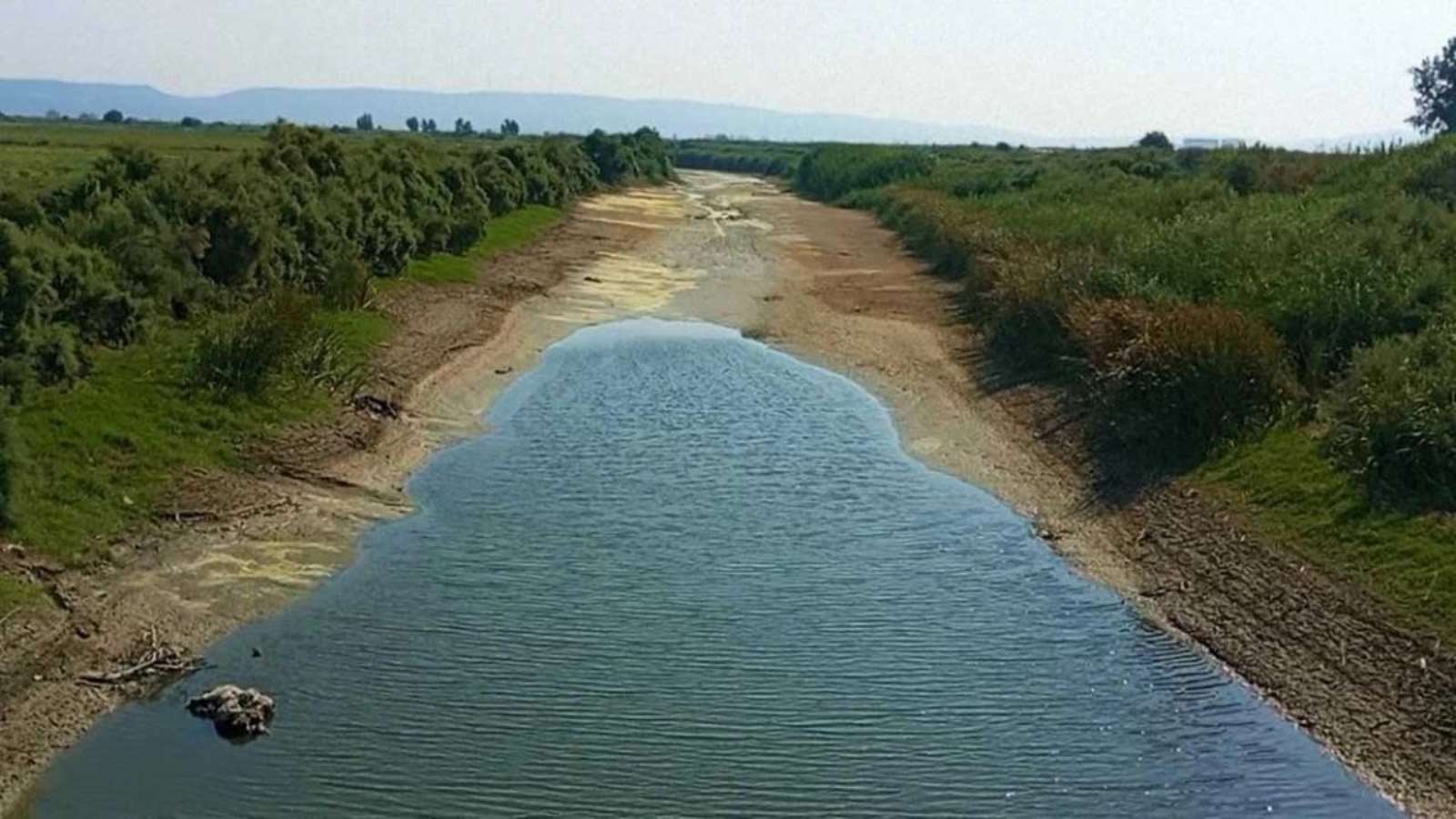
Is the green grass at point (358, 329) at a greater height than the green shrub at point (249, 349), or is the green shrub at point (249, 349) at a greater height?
the green shrub at point (249, 349)

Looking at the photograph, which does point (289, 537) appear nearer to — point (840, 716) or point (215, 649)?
point (215, 649)

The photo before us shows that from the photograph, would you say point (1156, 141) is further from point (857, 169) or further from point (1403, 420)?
point (1403, 420)

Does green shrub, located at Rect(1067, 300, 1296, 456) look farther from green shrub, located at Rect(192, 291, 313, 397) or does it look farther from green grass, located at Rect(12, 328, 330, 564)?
green shrub, located at Rect(192, 291, 313, 397)

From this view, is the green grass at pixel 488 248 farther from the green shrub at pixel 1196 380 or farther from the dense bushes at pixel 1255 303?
the green shrub at pixel 1196 380

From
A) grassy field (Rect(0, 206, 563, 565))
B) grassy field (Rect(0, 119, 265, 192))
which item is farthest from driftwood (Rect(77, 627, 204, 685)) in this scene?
grassy field (Rect(0, 119, 265, 192))

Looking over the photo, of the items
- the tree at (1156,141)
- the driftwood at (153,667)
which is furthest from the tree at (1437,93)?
the driftwood at (153,667)
